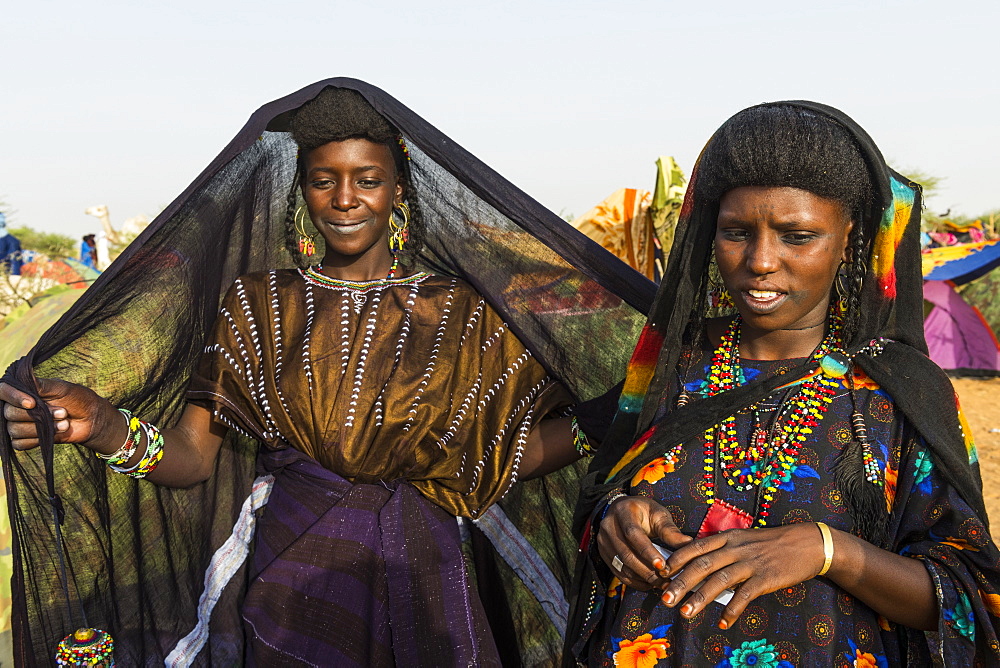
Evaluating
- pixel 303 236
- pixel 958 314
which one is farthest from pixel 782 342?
pixel 958 314

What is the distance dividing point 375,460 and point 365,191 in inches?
28.2

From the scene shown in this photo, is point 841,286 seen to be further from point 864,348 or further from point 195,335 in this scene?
point 195,335

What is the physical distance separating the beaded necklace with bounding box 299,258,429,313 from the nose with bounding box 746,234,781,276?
3.61ft

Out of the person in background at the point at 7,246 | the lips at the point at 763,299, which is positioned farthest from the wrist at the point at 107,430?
the person in background at the point at 7,246

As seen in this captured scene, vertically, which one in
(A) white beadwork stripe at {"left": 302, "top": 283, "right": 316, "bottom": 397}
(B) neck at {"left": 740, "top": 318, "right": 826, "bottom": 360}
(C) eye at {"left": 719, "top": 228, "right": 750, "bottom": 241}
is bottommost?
(A) white beadwork stripe at {"left": 302, "top": 283, "right": 316, "bottom": 397}

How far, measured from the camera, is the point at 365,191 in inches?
95.8

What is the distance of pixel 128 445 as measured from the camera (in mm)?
2311

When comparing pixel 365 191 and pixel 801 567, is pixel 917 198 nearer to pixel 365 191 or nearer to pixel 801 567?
pixel 801 567

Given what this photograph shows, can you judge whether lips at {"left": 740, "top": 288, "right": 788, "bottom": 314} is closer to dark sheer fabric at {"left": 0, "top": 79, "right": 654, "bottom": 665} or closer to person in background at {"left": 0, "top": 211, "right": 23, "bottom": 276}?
dark sheer fabric at {"left": 0, "top": 79, "right": 654, "bottom": 665}

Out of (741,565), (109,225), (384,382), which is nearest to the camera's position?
(741,565)

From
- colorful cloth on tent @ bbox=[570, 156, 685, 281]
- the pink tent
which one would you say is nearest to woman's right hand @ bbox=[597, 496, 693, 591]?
colorful cloth on tent @ bbox=[570, 156, 685, 281]

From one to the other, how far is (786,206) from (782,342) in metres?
0.31

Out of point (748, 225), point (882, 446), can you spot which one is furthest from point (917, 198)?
point (882, 446)

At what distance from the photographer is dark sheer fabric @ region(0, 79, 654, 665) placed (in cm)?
242
